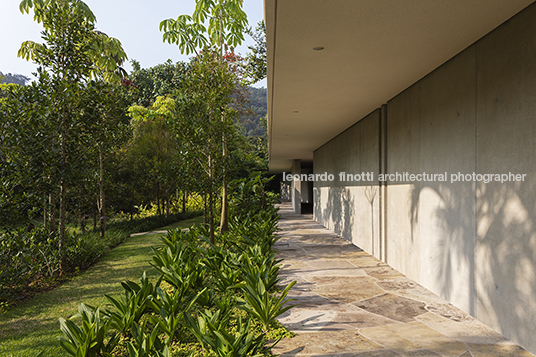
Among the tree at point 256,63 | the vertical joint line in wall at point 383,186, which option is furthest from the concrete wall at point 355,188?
the tree at point 256,63

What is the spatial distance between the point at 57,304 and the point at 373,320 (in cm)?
416

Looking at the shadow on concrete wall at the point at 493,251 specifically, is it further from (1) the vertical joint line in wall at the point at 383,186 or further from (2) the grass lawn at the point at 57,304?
(2) the grass lawn at the point at 57,304

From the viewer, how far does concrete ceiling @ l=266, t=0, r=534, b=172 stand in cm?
272

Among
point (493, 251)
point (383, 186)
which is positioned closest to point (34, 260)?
point (383, 186)

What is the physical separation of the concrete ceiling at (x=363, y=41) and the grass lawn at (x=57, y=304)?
3.72 meters

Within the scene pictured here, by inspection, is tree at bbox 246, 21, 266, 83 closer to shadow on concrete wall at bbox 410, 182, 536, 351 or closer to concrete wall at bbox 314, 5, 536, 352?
concrete wall at bbox 314, 5, 536, 352

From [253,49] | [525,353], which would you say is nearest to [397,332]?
[525,353]

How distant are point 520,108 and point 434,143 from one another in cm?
144

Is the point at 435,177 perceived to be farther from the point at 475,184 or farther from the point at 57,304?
the point at 57,304

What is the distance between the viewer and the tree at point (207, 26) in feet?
30.1

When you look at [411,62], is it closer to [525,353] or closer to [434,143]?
[434,143]

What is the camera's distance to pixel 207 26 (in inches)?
397

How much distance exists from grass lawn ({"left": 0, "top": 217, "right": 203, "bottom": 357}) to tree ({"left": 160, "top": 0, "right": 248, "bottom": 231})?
5891 millimetres

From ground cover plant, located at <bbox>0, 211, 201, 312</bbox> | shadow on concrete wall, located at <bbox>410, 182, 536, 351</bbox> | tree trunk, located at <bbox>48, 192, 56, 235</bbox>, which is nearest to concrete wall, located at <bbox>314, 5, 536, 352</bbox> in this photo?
shadow on concrete wall, located at <bbox>410, 182, 536, 351</bbox>
